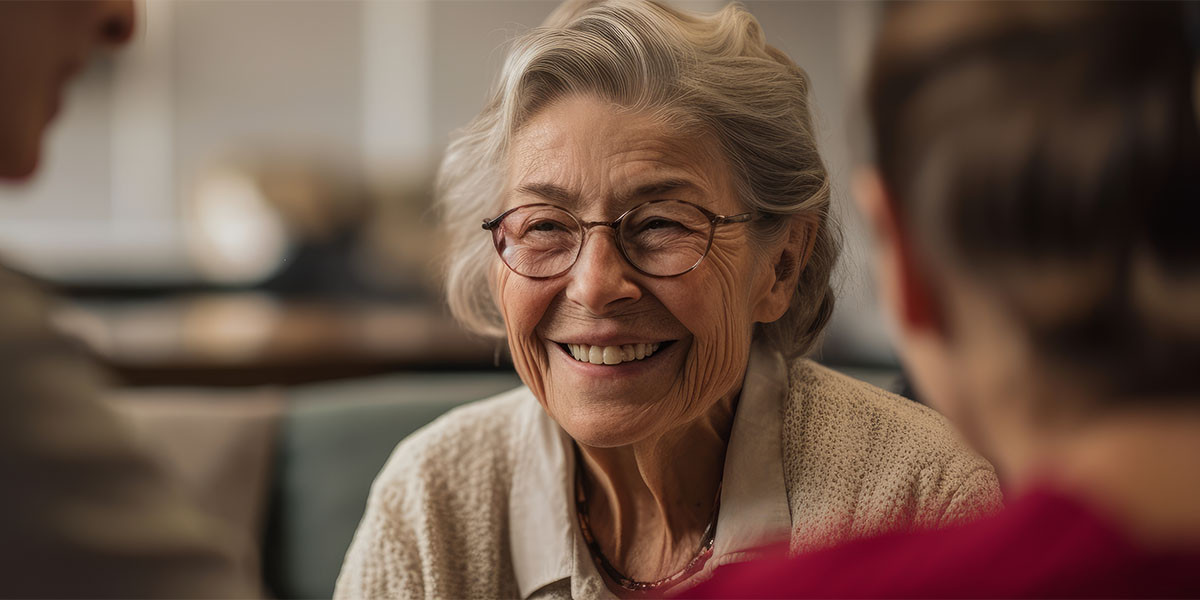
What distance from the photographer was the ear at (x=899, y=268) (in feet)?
2.18

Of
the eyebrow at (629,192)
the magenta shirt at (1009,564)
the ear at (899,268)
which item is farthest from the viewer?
the eyebrow at (629,192)

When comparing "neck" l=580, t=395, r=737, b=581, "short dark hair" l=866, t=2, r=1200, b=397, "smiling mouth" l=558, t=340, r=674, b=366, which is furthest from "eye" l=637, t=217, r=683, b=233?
"short dark hair" l=866, t=2, r=1200, b=397

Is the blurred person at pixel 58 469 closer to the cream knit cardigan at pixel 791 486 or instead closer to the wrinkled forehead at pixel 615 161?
the wrinkled forehead at pixel 615 161

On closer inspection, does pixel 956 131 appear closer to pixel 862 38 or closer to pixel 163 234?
pixel 862 38

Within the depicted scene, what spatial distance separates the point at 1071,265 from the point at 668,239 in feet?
2.14

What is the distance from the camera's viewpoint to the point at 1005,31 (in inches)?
24.0

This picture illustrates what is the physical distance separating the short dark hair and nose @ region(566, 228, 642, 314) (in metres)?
0.62

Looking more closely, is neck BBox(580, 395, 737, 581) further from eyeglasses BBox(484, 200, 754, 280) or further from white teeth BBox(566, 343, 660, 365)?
eyeglasses BBox(484, 200, 754, 280)

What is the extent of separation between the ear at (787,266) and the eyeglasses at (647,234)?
0.07m

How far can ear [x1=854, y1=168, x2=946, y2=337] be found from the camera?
664 mm

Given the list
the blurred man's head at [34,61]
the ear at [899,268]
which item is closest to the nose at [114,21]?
the blurred man's head at [34,61]

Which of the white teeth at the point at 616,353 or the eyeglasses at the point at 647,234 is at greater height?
the eyeglasses at the point at 647,234

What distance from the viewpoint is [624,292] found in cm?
121

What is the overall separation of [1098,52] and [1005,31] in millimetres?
50
